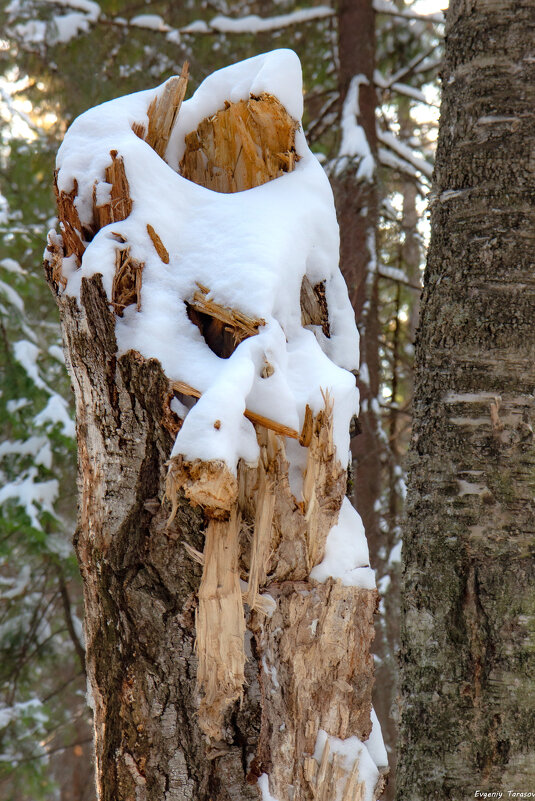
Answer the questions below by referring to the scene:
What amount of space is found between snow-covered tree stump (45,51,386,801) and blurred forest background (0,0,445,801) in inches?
105

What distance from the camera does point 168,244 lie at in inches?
58.7

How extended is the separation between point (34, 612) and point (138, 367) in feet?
17.7

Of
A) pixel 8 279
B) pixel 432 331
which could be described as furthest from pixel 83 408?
pixel 8 279

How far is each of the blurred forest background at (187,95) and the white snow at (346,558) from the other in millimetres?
2556

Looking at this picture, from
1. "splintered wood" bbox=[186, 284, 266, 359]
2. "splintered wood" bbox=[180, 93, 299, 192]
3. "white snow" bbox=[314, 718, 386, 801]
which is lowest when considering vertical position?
"white snow" bbox=[314, 718, 386, 801]

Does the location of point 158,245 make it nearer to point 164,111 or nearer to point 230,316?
point 230,316

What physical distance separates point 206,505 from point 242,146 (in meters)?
0.98

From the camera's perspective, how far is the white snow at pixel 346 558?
142 cm

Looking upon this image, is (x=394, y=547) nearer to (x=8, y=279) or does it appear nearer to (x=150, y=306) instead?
(x=8, y=279)

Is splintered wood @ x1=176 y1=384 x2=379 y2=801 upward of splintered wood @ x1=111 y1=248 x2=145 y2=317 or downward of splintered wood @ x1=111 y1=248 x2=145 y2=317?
downward

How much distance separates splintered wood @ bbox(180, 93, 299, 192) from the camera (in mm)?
1659

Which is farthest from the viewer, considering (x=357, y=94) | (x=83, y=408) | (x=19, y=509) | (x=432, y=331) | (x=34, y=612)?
(x=34, y=612)

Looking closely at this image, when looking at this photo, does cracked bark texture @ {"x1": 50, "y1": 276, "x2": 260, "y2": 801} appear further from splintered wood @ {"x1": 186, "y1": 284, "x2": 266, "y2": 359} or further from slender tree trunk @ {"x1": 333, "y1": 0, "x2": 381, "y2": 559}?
slender tree trunk @ {"x1": 333, "y1": 0, "x2": 381, "y2": 559}

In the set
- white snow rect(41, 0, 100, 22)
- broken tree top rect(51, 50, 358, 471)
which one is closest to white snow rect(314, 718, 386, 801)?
broken tree top rect(51, 50, 358, 471)
